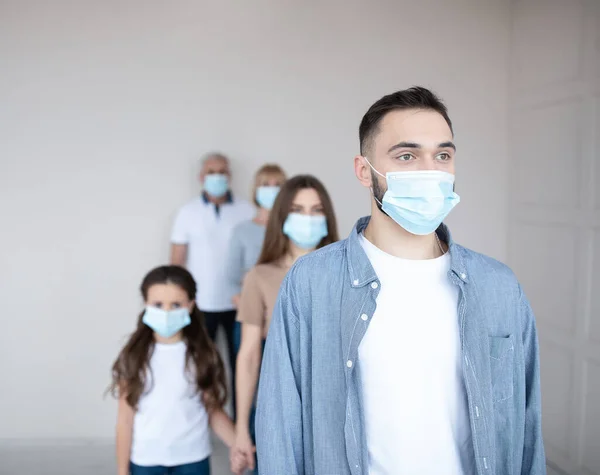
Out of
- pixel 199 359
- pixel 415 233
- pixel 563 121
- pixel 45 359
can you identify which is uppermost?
pixel 563 121

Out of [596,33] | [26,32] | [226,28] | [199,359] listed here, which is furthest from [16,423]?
[596,33]

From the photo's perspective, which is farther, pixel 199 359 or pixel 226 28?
pixel 226 28

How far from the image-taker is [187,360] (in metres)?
2.38

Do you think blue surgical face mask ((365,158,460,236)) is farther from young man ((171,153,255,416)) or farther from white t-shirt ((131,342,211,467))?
young man ((171,153,255,416))

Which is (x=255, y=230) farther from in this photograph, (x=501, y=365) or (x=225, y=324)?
(x=501, y=365)

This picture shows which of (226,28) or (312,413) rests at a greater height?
(226,28)

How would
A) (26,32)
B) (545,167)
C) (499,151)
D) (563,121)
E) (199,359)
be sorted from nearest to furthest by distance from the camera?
1. (199,359)
2. (563,121)
3. (545,167)
4. (26,32)
5. (499,151)

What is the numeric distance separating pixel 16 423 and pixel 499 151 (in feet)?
11.1

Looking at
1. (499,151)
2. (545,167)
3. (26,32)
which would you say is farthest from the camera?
(499,151)

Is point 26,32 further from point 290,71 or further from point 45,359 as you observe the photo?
point 45,359

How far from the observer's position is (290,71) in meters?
3.90

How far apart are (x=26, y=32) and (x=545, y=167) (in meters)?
3.02

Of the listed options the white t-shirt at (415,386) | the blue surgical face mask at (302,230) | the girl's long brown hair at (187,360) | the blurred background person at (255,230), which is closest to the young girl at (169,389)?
the girl's long brown hair at (187,360)

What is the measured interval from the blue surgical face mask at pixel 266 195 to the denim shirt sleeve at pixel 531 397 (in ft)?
6.96
